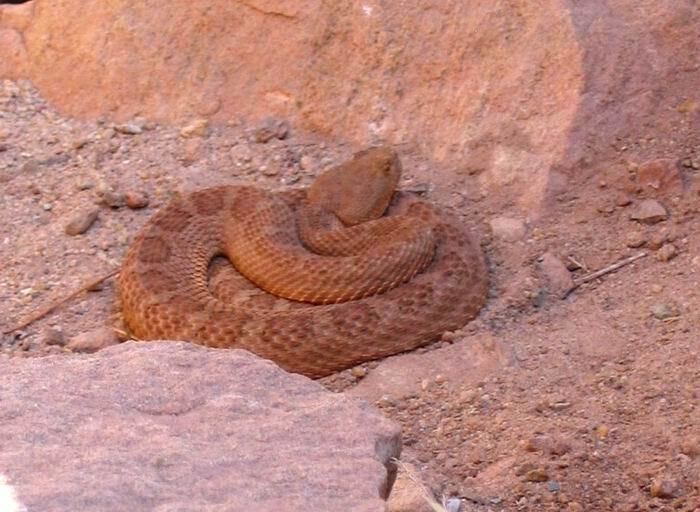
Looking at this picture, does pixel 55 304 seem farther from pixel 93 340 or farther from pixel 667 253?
pixel 667 253

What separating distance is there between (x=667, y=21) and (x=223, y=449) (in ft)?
13.6

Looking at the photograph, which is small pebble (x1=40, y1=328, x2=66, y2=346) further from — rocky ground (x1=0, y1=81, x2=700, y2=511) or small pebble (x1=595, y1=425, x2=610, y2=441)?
small pebble (x1=595, y1=425, x2=610, y2=441)

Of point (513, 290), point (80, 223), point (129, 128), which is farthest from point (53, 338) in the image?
point (513, 290)

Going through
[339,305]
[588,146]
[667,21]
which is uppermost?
[667,21]

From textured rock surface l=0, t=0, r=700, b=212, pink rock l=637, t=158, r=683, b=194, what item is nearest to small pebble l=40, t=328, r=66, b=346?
textured rock surface l=0, t=0, r=700, b=212

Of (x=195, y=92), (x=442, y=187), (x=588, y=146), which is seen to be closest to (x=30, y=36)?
(x=195, y=92)

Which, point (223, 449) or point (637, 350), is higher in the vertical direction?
point (223, 449)

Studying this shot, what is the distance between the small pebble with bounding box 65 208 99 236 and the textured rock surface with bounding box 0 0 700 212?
0.99 meters

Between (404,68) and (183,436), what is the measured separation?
12.7 ft

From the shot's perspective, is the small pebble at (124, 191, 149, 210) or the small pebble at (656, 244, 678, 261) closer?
the small pebble at (656, 244, 678, 261)

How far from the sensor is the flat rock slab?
3123mm

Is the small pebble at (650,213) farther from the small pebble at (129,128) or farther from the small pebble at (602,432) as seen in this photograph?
the small pebble at (129,128)

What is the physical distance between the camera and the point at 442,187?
6.66 m

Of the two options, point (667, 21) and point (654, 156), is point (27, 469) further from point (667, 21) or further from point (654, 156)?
point (667, 21)
